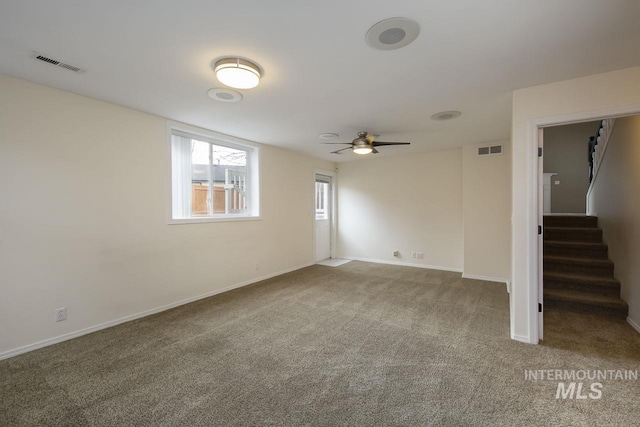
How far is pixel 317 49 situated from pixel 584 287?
4.49m

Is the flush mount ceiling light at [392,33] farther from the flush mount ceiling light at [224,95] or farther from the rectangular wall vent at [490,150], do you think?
the rectangular wall vent at [490,150]

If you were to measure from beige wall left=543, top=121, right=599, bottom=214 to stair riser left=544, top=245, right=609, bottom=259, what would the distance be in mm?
4002

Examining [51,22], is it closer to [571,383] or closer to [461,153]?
[571,383]

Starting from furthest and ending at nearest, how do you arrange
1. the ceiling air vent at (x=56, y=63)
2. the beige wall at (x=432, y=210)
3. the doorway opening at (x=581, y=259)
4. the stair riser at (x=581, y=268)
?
the beige wall at (x=432, y=210), the stair riser at (x=581, y=268), the doorway opening at (x=581, y=259), the ceiling air vent at (x=56, y=63)

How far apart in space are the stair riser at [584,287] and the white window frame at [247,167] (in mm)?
4662

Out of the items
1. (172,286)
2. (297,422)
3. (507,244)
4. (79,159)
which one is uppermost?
(79,159)

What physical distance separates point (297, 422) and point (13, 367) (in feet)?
8.36

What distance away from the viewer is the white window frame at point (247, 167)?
3.65 metres

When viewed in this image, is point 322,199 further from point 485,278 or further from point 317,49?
point 317,49

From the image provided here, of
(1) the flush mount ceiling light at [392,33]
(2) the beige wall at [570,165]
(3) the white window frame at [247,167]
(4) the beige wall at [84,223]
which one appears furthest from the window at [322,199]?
(2) the beige wall at [570,165]

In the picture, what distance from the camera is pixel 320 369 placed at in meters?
2.23

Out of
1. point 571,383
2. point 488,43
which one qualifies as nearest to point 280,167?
point 488,43

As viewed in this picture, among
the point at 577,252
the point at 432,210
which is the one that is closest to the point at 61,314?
the point at 432,210

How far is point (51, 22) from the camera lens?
1747 mm
